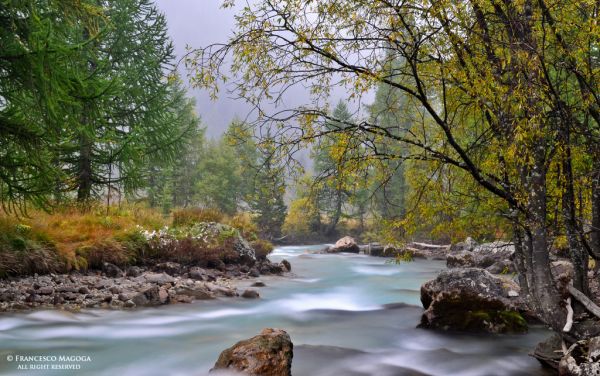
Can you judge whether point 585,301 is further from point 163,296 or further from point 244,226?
point 244,226

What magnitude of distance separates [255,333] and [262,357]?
131 inches

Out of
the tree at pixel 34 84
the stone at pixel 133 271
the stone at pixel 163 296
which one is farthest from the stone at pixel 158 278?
the tree at pixel 34 84

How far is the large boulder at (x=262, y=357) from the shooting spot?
490 centimetres

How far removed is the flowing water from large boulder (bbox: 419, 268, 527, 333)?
0.28 metres

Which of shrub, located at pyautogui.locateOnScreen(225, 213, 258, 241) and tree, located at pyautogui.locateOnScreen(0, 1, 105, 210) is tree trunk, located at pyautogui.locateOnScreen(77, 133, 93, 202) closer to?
shrub, located at pyautogui.locateOnScreen(225, 213, 258, 241)

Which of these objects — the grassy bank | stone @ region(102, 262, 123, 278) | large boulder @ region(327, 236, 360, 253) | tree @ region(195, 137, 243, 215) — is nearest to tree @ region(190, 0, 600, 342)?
the grassy bank

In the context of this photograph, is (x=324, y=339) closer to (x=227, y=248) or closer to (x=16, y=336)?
(x=16, y=336)

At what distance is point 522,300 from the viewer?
888 centimetres

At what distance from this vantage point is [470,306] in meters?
8.13

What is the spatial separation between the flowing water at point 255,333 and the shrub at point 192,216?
707cm

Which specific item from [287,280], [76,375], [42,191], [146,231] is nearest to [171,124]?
[146,231]

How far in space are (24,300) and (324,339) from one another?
5679 mm

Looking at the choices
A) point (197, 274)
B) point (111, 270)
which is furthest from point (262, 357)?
point (197, 274)

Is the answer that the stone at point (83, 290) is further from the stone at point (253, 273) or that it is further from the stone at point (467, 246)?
the stone at point (467, 246)
